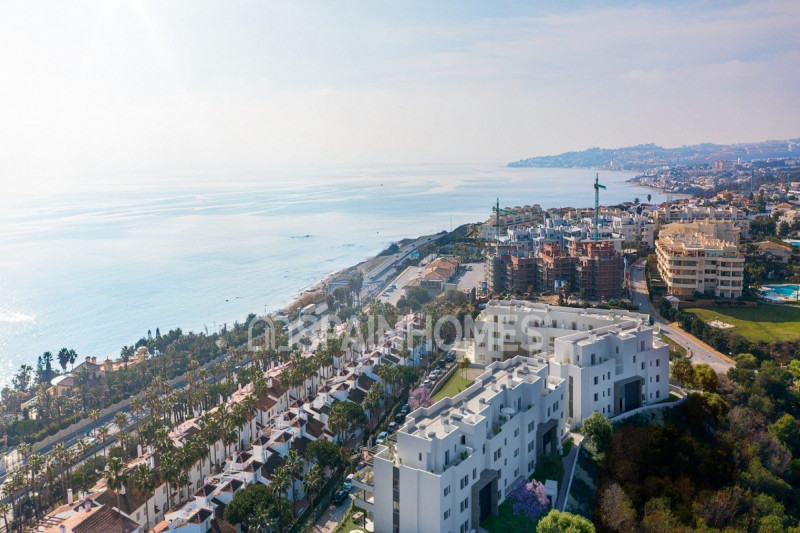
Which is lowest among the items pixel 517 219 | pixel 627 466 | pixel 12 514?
pixel 12 514

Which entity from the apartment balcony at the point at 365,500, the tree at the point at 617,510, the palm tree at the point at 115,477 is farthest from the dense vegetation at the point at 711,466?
the palm tree at the point at 115,477

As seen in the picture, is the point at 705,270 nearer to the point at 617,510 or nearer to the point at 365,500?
the point at 617,510

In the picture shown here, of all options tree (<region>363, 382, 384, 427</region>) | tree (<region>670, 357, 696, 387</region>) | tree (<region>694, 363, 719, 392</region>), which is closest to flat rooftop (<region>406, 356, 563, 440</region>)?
tree (<region>363, 382, 384, 427</region>)

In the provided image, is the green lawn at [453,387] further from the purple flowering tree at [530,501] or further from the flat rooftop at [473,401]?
the purple flowering tree at [530,501]

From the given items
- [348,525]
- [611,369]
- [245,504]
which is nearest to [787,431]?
[611,369]

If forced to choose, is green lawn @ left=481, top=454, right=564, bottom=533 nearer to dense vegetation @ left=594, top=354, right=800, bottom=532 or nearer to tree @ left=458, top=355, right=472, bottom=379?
dense vegetation @ left=594, top=354, right=800, bottom=532

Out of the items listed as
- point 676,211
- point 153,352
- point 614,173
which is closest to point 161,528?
point 153,352

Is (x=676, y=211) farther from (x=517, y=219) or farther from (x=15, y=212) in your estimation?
(x=15, y=212)
